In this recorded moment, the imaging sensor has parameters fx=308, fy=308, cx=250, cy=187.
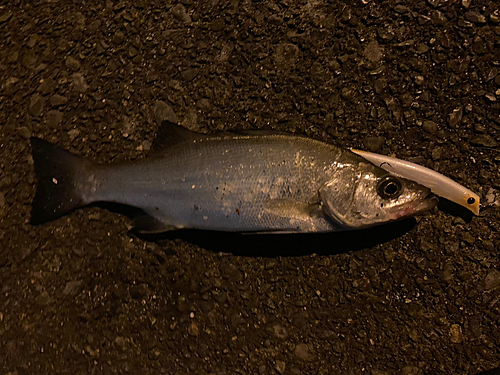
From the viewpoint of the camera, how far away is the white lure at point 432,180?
76.2 inches

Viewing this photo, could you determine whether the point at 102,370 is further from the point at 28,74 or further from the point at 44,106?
the point at 28,74

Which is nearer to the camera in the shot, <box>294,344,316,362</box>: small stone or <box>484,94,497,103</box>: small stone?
<box>484,94,497,103</box>: small stone

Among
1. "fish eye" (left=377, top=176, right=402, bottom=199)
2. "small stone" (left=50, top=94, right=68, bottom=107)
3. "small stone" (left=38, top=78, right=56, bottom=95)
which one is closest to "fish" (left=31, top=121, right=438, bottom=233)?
"fish eye" (left=377, top=176, right=402, bottom=199)

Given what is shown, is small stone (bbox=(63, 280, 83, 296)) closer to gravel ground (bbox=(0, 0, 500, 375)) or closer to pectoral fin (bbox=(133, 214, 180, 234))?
gravel ground (bbox=(0, 0, 500, 375))

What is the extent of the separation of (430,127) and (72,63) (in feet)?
8.65

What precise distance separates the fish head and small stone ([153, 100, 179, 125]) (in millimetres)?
1192

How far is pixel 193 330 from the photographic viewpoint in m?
2.24

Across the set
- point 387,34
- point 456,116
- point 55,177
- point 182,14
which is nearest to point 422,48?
point 387,34

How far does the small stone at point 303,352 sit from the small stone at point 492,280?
Result: 1256 mm

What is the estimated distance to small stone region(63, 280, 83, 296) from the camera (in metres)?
2.30

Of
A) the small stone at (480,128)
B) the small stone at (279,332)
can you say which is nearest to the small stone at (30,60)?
the small stone at (279,332)

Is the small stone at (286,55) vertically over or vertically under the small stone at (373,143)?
over

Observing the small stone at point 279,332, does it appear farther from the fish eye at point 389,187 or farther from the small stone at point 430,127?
the small stone at point 430,127

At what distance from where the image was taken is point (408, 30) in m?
2.07
